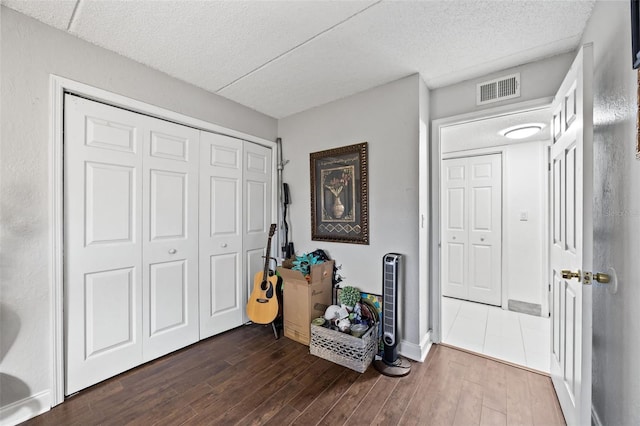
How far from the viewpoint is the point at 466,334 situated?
2623mm

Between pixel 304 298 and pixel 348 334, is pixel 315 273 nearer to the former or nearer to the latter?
pixel 304 298

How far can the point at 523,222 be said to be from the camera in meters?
3.37

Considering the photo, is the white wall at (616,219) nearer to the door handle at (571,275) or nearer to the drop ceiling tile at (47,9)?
the door handle at (571,275)

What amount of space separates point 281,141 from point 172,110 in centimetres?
125

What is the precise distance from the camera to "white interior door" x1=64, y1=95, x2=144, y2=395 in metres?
1.71

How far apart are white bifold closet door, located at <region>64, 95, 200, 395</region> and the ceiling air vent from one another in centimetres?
258

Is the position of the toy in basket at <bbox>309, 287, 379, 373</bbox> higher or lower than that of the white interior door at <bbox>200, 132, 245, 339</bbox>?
lower

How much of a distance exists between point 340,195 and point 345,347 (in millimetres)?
1402

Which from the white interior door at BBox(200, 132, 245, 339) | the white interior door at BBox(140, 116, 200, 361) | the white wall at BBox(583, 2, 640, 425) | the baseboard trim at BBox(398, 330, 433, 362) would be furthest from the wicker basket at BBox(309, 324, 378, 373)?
the white wall at BBox(583, 2, 640, 425)

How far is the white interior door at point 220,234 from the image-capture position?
246cm

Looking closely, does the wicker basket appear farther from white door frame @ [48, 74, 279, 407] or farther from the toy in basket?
white door frame @ [48, 74, 279, 407]

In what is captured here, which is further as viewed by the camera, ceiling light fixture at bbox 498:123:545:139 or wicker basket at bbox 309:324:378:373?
ceiling light fixture at bbox 498:123:545:139

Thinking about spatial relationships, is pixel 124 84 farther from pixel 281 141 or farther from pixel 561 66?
pixel 561 66

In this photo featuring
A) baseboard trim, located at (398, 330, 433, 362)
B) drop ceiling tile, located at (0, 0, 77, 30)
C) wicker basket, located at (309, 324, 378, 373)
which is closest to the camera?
drop ceiling tile, located at (0, 0, 77, 30)
